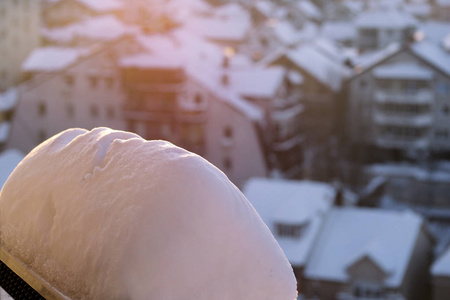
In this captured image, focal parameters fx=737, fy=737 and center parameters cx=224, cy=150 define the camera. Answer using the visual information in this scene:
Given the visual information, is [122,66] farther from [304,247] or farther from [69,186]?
[69,186]

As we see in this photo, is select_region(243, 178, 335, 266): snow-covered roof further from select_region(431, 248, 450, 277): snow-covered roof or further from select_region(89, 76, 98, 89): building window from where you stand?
select_region(89, 76, 98, 89): building window

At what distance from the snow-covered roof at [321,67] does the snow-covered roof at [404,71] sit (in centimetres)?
179

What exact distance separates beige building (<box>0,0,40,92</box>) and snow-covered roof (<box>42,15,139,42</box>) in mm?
A: 625

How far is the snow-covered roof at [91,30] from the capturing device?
2045 centimetres

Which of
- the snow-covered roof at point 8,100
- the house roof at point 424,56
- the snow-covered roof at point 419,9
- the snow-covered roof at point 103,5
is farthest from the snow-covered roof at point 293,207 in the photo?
the snow-covered roof at point 419,9

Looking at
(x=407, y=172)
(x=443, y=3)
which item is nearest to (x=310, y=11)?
(x=443, y=3)

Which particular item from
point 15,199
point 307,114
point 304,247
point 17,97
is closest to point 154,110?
point 17,97

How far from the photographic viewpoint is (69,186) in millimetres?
1457

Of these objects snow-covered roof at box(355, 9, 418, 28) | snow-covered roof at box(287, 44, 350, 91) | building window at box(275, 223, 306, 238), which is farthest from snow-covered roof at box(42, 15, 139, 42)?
building window at box(275, 223, 306, 238)

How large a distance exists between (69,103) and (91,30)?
5.29m

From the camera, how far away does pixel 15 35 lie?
22.3 metres

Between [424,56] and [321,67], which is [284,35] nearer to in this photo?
[321,67]

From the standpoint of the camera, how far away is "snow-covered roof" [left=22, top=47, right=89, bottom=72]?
56.5 ft

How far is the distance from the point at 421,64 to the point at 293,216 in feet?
26.1
